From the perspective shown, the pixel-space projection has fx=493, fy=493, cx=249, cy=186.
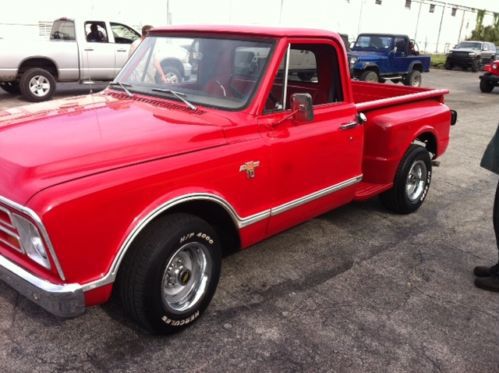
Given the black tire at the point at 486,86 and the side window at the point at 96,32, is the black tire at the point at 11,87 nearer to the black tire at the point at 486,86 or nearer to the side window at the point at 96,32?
the side window at the point at 96,32

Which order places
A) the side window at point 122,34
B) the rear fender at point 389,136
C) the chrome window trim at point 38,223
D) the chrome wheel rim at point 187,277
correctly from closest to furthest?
the chrome window trim at point 38,223 → the chrome wheel rim at point 187,277 → the rear fender at point 389,136 → the side window at point 122,34

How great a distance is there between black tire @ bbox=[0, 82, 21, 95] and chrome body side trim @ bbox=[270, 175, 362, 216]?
32.8 ft

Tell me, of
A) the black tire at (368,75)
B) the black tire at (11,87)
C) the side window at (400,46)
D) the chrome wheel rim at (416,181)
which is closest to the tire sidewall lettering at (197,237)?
the chrome wheel rim at (416,181)

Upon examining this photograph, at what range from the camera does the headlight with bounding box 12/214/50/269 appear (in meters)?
2.48

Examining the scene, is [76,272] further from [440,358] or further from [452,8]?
[452,8]

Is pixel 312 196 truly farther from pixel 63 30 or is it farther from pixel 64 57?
pixel 63 30

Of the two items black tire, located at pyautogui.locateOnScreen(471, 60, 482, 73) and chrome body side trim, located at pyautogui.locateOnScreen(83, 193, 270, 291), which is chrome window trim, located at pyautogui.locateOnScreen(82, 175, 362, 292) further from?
black tire, located at pyautogui.locateOnScreen(471, 60, 482, 73)

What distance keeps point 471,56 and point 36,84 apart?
23.6m

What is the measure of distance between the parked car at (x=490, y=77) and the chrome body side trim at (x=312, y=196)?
15161 millimetres

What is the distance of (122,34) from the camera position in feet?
41.2

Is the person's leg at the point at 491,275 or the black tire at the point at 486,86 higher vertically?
the person's leg at the point at 491,275

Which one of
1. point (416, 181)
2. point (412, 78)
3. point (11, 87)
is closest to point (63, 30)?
point (11, 87)

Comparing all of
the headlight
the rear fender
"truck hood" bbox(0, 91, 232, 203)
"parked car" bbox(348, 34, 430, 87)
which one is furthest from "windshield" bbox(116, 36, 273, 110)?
"parked car" bbox(348, 34, 430, 87)

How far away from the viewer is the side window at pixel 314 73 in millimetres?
3791
